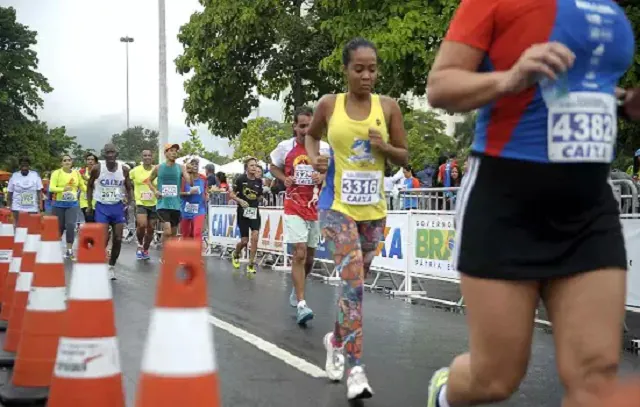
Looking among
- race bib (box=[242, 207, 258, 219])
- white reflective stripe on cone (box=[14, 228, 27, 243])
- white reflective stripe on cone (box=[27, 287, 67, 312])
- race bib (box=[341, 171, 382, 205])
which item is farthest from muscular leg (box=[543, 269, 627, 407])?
race bib (box=[242, 207, 258, 219])

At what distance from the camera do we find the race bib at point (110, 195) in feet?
44.7

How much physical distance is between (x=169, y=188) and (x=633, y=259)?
879cm

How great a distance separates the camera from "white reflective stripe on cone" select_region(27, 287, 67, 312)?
18.6 feet

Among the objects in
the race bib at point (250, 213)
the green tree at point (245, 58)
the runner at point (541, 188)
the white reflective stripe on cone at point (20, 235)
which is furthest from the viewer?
the green tree at point (245, 58)

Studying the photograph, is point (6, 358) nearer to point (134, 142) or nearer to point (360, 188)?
point (360, 188)

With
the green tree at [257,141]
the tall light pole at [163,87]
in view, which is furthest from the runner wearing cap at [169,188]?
the green tree at [257,141]

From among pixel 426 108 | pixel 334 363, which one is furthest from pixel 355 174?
pixel 426 108

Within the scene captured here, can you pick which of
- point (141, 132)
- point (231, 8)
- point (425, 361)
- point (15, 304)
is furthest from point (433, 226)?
point (141, 132)

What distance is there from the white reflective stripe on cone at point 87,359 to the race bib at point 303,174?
4.94 m

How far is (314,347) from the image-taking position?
7.40 metres

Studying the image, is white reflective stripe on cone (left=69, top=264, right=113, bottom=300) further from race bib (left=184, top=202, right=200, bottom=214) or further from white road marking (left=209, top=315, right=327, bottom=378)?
race bib (left=184, top=202, right=200, bottom=214)

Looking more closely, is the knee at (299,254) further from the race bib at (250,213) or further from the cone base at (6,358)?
the race bib at (250,213)

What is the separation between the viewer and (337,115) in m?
5.72

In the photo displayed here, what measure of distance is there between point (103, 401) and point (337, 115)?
2356 millimetres
